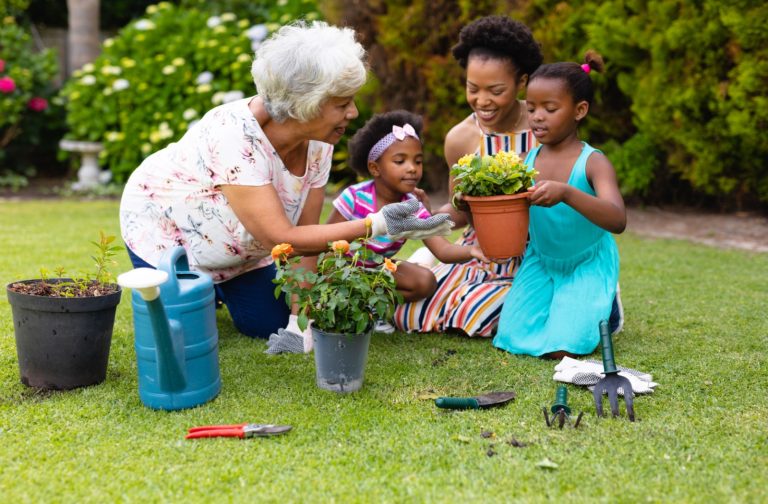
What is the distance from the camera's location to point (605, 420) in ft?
8.26

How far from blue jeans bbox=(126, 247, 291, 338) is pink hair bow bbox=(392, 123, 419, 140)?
0.90 m

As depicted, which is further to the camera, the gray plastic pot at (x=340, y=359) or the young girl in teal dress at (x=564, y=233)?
the young girl in teal dress at (x=564, y=233)

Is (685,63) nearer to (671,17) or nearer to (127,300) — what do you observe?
(671,17)

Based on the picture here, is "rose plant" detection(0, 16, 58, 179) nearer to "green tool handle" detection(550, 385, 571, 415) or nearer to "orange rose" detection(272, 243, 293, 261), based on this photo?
"orange rose" detection(272, 243, 293, 261)

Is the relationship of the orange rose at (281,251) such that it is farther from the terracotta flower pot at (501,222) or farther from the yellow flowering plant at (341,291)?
the terracotta flower pot at (501,222)

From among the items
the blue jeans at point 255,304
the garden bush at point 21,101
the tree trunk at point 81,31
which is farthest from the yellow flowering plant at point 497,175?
the tree trunk at point 81,31

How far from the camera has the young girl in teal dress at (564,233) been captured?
326 cm

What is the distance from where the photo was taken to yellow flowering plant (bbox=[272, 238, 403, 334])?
2764 mm

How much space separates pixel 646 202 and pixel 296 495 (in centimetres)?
618

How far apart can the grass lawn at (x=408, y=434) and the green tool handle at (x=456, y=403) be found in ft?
0.10

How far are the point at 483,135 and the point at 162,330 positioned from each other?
1.99 metres

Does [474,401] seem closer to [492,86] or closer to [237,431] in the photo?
[237,431]

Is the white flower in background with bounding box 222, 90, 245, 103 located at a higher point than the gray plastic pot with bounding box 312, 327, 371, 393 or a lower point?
higher

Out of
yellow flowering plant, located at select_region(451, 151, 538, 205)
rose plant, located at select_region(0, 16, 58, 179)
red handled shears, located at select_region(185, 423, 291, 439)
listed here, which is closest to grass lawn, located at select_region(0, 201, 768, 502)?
red handled shears, located at select_region(185, 423, 291, 439)
